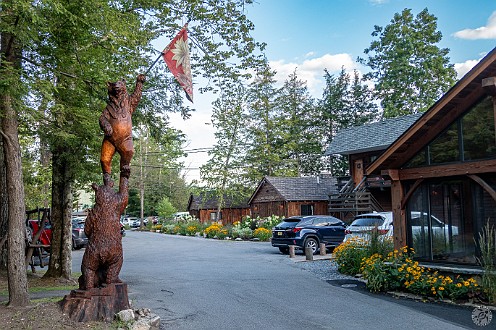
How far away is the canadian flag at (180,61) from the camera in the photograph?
28.8ft

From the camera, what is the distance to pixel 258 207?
4109 centimetres

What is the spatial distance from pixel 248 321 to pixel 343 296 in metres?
3.19

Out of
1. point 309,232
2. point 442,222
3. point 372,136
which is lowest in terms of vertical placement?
point 309,232

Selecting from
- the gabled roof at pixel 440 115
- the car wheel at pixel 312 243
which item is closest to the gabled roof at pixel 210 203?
the car wheel at pixel 312 243

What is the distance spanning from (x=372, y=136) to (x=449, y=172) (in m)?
20.6

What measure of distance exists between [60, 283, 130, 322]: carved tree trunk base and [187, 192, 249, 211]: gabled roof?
39630 mm

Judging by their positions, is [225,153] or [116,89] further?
[225,153]

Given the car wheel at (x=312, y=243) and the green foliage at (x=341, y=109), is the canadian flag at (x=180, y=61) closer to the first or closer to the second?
the car wheel at (x=312, y=243)

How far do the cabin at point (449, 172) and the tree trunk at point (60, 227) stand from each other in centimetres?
822

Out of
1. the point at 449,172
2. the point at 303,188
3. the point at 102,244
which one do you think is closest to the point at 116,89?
the point at 102,244

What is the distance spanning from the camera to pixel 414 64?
4012 centimetres

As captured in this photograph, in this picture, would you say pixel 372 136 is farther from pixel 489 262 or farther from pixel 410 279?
pixel 489 262

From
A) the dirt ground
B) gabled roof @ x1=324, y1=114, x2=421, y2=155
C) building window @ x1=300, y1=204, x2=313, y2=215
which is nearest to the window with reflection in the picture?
the dirt ground

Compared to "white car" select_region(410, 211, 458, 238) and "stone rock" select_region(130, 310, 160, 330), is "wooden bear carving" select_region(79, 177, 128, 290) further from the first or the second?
"white car" select_region(410, 211, 458, 238)
